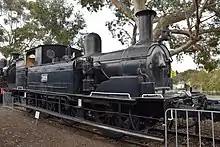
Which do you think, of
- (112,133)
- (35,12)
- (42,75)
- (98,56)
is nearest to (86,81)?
(98,56)

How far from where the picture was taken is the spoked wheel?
6.61 m

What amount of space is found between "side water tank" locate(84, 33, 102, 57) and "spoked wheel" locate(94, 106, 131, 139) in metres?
2.59

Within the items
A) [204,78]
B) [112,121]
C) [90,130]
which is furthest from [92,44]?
[204,78]

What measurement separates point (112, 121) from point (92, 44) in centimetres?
324

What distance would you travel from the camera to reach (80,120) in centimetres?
774

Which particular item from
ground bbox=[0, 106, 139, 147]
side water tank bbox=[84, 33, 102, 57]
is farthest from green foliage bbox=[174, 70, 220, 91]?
ground bbox=[0, 106, 139, 147]

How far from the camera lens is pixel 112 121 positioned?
23.5ft

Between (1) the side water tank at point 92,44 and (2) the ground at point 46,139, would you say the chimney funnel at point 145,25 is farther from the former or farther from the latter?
(2) the ground at point 46,139

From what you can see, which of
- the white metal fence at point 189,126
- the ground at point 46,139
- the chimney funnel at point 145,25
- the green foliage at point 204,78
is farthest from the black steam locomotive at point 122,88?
the green foliage at point 204,78

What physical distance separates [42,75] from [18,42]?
21726mm

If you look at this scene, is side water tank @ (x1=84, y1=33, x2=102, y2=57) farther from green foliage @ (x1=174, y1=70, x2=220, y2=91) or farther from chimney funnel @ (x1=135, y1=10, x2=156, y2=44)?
green foliage @ (x1=174, y1=70, x2=220, y2=91)

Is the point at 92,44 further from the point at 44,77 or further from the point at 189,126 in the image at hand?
the point at 189,126

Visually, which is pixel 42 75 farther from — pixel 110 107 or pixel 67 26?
pixel 67 26

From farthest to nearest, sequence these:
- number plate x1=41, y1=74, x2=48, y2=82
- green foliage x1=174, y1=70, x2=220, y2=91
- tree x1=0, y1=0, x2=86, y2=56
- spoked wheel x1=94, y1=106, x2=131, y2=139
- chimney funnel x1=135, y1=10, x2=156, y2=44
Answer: green foliage x1=174, y1=70, x2=220, y2=91 → tree x1=0, y1=0, x2=86, y2=56 → number plate x1=41, y1=74, x2=48, y2=82 → chimney funnel x1=135, y1=10, x2=156, y2=44 → spoked wheel x1=94, y1=106, x2=131, y2=139
